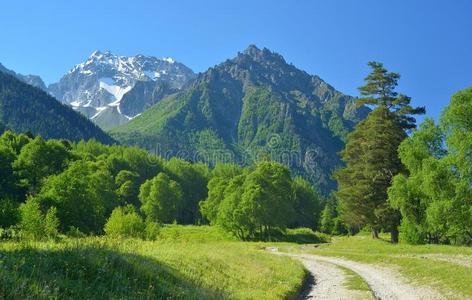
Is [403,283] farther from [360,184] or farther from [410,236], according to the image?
[360,184]

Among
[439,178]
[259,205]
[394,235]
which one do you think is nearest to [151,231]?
[439,178]

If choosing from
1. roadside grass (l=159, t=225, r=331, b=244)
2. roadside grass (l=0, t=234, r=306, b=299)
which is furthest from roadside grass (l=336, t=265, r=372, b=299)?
roadside grass (l=159, t=225, r=331, b=244)

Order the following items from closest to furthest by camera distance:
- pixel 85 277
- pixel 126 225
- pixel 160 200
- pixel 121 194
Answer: pixel 85 277
pixel 126 225
pixel 160 200
pixel 121 194

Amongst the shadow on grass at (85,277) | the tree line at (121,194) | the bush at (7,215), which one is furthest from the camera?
the tree line at (121,194)

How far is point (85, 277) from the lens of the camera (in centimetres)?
1303

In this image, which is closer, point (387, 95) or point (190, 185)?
point (387, 95)

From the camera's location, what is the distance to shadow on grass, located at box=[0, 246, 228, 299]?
1020 centimetres

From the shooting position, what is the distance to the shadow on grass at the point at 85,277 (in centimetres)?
1020

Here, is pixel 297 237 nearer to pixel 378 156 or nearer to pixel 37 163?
pixel 378 156

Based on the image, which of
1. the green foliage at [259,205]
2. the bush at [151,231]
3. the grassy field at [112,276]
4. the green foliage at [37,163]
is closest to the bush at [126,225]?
the bush at [151,231]

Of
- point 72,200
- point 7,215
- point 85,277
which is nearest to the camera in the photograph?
point 85,277

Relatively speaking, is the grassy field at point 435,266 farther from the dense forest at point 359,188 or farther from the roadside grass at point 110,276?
the roadside grass at point 110,276

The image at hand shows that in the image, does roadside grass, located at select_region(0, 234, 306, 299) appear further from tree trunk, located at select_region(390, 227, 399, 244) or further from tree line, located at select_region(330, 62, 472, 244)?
tree trunk, located at select_region(390, 227, 399, 244)

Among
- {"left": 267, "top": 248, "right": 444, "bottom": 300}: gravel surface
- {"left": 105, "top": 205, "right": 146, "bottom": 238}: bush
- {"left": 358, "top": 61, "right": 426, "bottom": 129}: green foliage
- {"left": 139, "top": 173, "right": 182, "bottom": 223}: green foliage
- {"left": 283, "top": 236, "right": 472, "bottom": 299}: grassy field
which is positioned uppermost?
{"left": 358, "top": 61, "right": 426, "bottom": 129}: green foliage
